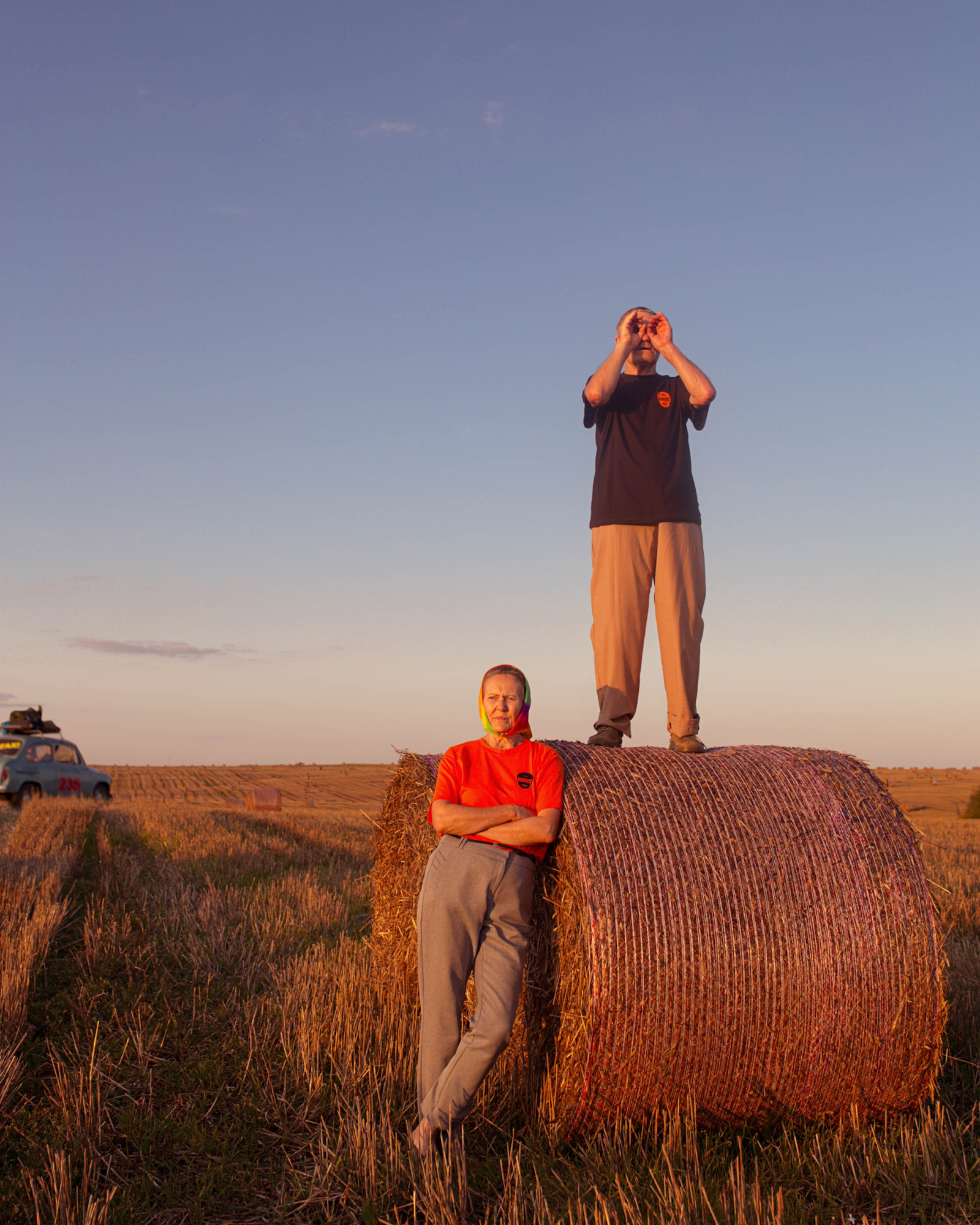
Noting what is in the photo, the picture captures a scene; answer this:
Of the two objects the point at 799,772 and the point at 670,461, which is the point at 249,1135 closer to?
the point at 799,772

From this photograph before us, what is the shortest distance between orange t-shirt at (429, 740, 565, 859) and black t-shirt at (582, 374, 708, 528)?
6.39ft

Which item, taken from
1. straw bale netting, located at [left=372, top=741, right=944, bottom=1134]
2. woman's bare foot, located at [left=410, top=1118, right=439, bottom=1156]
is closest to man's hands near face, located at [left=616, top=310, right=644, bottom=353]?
straw bale netting, located at [left=372, top=741, right=944, bottom=1134]

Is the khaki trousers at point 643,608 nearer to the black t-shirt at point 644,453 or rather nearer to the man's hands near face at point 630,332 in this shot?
the black t-shirt at point 644,453

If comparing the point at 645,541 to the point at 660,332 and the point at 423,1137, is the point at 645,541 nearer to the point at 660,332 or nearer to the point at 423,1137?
the point at 660,332

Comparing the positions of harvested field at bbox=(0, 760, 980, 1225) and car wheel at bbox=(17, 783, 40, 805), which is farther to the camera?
car wheel at bbox=(17, 783, 40, 805)

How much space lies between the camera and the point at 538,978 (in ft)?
14.7

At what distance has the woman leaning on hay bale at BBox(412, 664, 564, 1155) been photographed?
369 cm

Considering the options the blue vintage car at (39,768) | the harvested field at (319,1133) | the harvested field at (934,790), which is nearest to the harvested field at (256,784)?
the blue vintage car at (39,768)

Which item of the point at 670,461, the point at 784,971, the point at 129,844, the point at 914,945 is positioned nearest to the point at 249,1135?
the point at 784,971

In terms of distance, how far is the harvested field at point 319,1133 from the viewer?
315 centimetres

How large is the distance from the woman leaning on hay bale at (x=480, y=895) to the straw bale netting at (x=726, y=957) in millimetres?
234

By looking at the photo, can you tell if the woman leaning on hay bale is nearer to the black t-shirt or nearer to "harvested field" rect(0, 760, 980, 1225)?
"harvested field" rect(0, 760, 980, 1225)

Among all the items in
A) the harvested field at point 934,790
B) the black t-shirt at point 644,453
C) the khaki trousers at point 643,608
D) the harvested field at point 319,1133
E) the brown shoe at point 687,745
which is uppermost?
the black t-shirt at point 644,453

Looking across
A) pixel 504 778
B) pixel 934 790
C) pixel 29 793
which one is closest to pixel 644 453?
pixel 504 778
